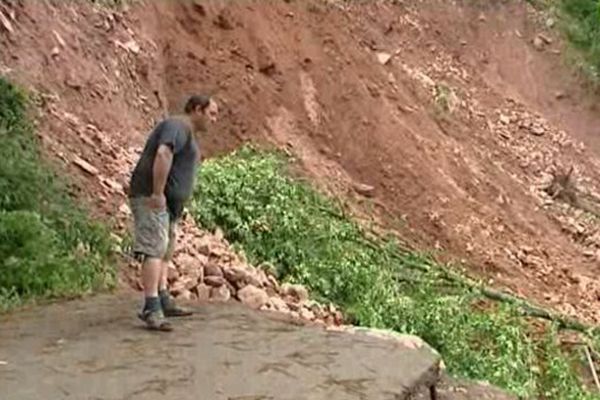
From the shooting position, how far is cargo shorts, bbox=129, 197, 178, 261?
6.90 m

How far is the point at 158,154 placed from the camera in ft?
22.3

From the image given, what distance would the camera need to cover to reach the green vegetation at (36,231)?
787cm

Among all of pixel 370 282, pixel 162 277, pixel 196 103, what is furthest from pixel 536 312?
pixel 196 103

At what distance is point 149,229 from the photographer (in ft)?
22.7

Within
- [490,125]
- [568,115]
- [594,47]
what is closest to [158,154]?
[490,125]

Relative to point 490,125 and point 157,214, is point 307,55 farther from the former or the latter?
point 157,214

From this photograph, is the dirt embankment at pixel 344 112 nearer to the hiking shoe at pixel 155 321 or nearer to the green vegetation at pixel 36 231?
the green vegetation at pixel 36 231

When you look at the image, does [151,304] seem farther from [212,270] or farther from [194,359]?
[212,270]

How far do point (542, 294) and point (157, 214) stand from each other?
6.09 m

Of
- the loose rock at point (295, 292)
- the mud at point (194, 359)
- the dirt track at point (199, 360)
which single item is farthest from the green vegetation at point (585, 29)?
the mud at point (194, 359)

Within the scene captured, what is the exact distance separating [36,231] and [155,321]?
1.36 m

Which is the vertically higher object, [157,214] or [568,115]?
[157,214]

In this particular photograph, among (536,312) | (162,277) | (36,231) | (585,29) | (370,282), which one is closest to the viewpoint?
(162,277)

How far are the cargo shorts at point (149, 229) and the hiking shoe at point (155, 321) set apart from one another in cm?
34
